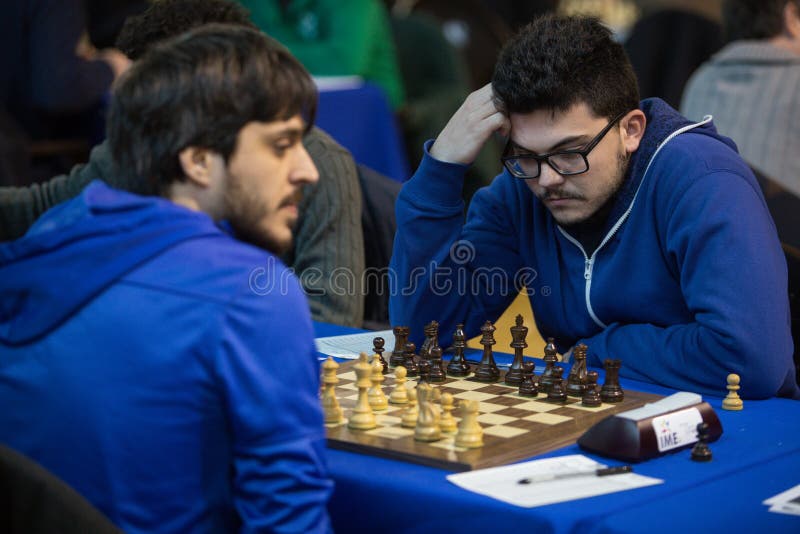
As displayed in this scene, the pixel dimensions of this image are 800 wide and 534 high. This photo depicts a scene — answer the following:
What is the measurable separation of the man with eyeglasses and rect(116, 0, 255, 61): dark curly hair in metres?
0.86

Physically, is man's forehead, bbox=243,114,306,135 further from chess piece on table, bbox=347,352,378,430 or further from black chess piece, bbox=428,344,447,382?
black chess piece, bbox=428,344,447,382

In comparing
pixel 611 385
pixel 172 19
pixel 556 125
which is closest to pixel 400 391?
pixel 611 385

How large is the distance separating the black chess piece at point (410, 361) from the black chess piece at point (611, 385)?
413 millimetres

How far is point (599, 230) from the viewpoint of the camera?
97.5 inches

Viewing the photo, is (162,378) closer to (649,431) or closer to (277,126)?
(277,126)

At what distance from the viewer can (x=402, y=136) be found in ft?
19.5

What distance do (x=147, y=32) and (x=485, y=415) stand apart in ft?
5.60

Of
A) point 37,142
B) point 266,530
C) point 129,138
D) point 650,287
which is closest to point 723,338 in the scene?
point 650,287

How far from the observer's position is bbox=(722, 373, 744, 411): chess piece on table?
6.64 feet

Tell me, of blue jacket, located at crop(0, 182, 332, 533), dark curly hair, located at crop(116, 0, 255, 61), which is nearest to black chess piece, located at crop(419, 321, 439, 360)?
blue jacket, located at crop(0, 182, 332, 533)

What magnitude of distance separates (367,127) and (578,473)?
3.73 m

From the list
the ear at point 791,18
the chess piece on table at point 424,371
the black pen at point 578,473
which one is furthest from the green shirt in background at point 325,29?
the black pen at point 578,473

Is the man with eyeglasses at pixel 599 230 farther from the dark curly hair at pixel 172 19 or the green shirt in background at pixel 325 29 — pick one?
the green shirt in background at pixel 325 29

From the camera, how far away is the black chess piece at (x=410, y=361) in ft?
7.35
